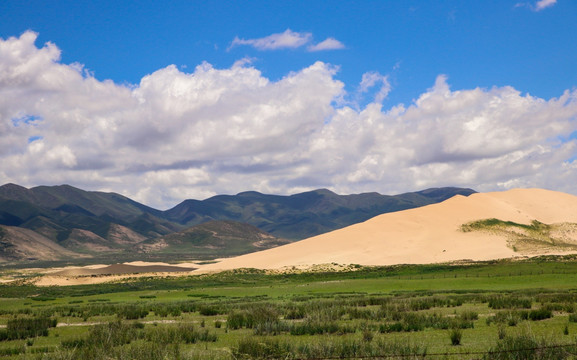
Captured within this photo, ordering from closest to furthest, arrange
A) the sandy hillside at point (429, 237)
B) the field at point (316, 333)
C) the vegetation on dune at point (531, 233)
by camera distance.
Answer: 1. the field at point (316, 333)
2. the vegetation on dune at point (531, 233)
3. the sandy hillside at point (429, 237)

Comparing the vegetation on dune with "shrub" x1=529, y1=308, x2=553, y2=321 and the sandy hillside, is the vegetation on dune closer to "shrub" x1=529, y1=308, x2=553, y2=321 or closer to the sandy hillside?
the sandy hillside

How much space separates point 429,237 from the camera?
377 ft

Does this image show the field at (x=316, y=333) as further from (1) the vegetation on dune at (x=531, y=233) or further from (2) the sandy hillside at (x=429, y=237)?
(1) the vegetation on dune at (x=531, y=233)

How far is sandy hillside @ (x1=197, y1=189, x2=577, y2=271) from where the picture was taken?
102 meters

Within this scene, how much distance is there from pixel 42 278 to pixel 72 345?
3567 inches

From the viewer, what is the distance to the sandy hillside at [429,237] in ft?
335

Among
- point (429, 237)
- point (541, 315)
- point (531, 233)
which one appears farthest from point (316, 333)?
point (531, 233)

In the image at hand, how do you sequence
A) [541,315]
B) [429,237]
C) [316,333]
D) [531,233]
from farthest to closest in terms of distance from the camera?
[429,237] < [531,233] < [541,315] < [316,333]

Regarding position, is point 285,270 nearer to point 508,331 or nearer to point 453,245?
point 453,245

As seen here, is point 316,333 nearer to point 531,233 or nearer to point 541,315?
point 541,315

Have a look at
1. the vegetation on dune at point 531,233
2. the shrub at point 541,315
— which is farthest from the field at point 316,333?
the vegetation on dune at point 531,233

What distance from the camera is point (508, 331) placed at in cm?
1873

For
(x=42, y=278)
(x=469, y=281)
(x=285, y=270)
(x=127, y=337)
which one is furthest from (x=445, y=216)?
(x=127, y=337)

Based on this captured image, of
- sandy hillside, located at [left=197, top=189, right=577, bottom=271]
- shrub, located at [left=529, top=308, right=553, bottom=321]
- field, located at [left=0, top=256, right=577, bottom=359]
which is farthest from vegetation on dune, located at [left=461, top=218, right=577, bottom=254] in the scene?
shrub, located at [left=529, top=308, right=553, bottom=321]
